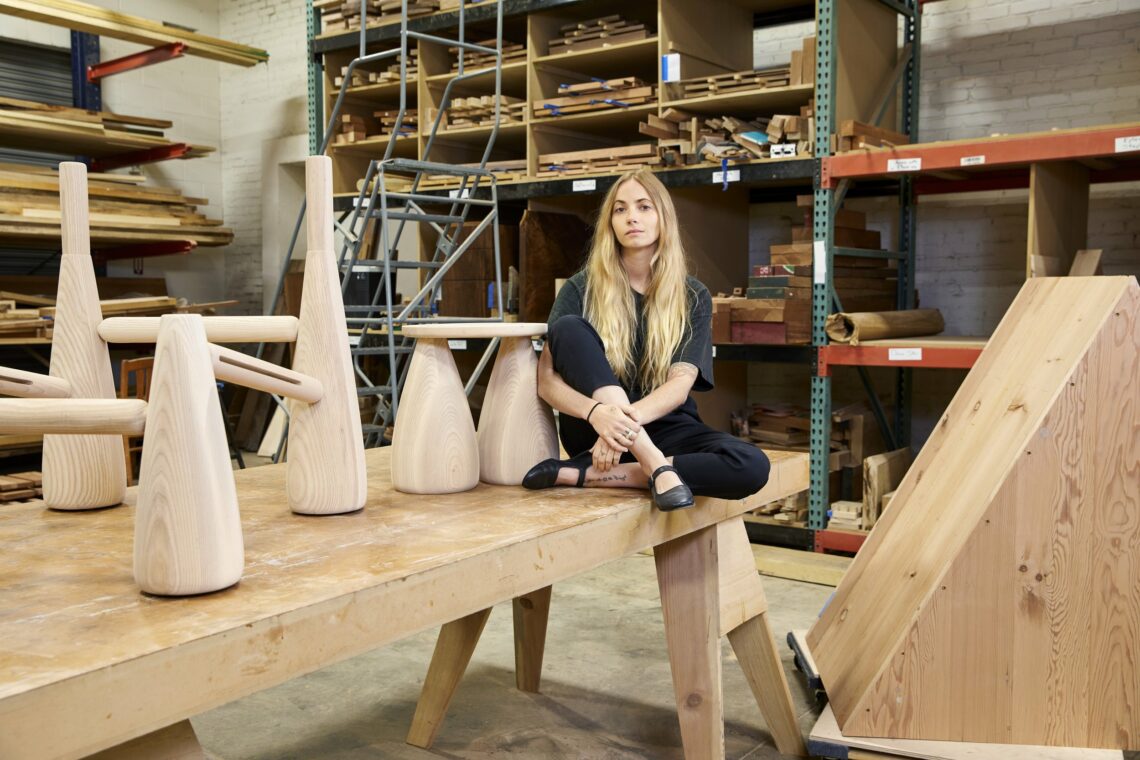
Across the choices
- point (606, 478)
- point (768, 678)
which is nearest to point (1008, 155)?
point (768, 678)

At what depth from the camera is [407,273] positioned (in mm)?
7777

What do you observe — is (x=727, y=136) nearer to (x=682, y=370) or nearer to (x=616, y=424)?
(x=682, y=370)

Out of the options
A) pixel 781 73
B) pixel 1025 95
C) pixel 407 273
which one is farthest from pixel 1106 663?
pixel 407 273

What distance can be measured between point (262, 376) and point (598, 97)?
13.5ft

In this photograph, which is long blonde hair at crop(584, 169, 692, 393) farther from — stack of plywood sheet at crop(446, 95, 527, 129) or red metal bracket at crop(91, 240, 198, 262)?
red metal bracket at crop(91, 240, 198, 262)

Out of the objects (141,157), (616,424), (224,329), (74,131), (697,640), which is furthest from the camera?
(141,157)

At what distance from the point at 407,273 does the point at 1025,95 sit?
4.46 metres

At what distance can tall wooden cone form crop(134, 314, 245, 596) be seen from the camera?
1.21m

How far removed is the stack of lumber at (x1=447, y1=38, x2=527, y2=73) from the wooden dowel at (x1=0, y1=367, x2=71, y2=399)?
4592 mm

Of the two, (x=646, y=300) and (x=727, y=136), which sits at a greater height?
(x=727, y=136)

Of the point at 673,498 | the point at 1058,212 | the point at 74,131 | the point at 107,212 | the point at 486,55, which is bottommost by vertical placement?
the point at 673,498

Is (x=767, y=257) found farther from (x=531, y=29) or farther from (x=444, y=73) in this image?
(x=444, y=73)

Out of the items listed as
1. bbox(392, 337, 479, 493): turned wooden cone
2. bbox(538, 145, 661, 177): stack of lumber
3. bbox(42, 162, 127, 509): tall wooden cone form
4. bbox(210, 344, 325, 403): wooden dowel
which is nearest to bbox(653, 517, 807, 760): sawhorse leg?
bbox(392, 337, 479, 493): turned wooden cone

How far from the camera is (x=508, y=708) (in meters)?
2.88
